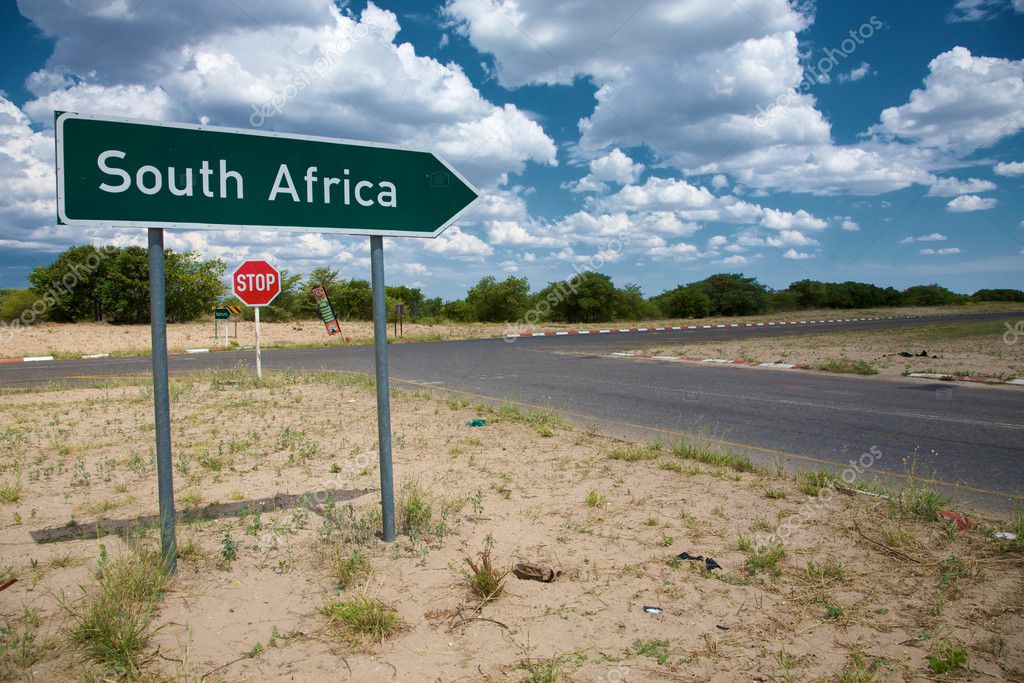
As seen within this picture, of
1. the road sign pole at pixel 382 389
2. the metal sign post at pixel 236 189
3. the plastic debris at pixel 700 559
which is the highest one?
the metal sign post at pixel 236 189

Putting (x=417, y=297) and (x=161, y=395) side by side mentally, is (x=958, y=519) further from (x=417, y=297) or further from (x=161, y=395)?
(x=417, y=297)

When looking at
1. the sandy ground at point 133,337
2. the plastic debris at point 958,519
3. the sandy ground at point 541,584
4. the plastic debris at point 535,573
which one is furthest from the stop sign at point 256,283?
the sandy ground at point 133,337

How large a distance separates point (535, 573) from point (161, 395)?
2.32 meters

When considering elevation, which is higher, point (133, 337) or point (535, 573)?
point (133, 337)

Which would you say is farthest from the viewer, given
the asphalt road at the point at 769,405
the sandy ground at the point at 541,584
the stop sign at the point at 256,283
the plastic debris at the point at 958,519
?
the stop sign at the point at 256,283

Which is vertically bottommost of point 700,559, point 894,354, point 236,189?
point 700,559

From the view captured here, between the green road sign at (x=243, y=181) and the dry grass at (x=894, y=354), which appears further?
the dry grass at (x=894, y=354)

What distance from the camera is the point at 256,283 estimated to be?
12773 millimetres

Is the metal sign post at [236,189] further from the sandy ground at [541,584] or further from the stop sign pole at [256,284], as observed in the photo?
the stop sign pole at [256,284]

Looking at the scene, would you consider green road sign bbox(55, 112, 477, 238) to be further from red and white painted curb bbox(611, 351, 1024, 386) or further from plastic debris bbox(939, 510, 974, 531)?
red and white painted curb bbox(611, 351, 1024, 386)

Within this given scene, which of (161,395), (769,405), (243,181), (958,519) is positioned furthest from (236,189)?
(769,405)

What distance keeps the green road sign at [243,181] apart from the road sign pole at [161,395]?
202mm

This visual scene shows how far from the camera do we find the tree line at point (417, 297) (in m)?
38.7

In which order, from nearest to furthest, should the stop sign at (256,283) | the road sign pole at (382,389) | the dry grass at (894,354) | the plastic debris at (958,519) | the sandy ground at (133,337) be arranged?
the road sign pole at (382,389)
the plastic debris at (958,519)
the stop sign at (256,283)
the dry grass at (894,354)
the sandy ground at (133,337)
